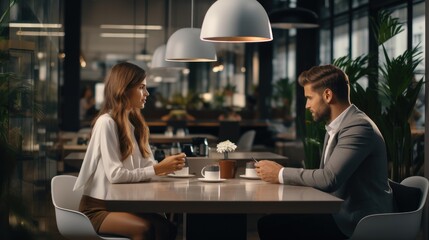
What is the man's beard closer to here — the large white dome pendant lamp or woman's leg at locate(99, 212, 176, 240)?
the large white dome pendant lamp

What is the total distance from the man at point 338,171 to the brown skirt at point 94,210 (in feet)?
2.92


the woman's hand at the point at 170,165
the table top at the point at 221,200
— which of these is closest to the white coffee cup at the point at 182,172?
the woman's hand at the point at 170,165

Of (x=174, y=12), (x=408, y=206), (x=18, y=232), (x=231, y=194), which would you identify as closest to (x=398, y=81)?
(x=408, y=206)

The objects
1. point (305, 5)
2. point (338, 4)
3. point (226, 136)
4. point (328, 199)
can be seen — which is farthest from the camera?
point (305, 5)

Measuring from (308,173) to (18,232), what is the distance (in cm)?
152

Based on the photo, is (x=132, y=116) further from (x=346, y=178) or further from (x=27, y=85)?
(x=346, y=178)

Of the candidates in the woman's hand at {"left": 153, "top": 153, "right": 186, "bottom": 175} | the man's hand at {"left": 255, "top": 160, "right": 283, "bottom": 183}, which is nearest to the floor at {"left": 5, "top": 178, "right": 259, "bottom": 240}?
the woman's hand at {"left": 153, "top": 153, "right": 186, "bottom": 175}

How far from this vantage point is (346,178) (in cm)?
429

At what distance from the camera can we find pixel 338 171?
4.26 meters

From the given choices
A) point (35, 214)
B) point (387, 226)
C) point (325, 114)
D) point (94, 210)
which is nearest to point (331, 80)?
point (325, 114)

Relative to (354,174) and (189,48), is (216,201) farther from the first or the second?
(189,48)

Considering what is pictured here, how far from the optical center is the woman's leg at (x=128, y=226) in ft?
14.3

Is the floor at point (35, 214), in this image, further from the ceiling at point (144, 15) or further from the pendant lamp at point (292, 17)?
the ceiling at point (144, 15)

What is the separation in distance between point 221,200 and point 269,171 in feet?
2.79
